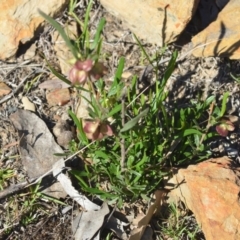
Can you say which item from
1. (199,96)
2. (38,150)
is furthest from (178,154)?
(38,150)

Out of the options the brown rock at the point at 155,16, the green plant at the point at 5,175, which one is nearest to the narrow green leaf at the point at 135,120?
the green plant at the point at 5,175

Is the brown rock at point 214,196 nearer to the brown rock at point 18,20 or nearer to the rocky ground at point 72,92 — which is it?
the rocky ground at point 72,92

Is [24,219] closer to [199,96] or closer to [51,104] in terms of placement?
[51,104]

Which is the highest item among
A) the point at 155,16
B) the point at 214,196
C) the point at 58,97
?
the point at 155,16

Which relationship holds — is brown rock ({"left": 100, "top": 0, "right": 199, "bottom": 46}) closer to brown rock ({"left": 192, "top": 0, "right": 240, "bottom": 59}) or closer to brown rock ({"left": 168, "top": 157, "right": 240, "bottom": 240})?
brown rock ({"left": 192, "top": 0, "right": 240, "bottom": 59})

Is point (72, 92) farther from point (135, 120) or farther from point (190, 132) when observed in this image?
point (135, 120)

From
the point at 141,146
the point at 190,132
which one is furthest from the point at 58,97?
the point at 190,132
